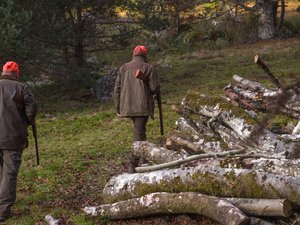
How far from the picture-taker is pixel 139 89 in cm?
1041

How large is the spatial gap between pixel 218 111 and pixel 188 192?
112 inches

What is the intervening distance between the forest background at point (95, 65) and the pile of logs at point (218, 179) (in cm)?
73

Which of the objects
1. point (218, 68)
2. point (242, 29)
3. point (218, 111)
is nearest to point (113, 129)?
point (218, 111)

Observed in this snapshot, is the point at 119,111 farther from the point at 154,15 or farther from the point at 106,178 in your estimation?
the point at 154,15

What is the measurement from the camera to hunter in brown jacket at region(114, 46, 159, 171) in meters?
10.4

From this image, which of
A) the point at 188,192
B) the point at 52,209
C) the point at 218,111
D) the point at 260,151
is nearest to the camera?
the point at 188,192

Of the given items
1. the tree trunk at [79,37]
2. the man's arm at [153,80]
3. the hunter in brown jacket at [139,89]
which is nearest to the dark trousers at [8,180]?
the hunter in brown jacket at [139,89]

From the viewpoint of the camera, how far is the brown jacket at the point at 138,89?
1038cm

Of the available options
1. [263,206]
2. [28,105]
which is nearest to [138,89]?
[28,105]

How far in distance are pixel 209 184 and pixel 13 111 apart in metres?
3.35

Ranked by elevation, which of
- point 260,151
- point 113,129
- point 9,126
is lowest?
point 113,129

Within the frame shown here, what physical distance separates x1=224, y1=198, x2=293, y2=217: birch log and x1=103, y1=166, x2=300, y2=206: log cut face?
0.44ft

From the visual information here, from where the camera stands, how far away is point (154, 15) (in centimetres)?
2444

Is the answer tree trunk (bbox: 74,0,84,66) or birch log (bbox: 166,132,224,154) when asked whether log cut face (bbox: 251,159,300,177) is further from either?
tree trunk (bbox: 74,0,84,66)
